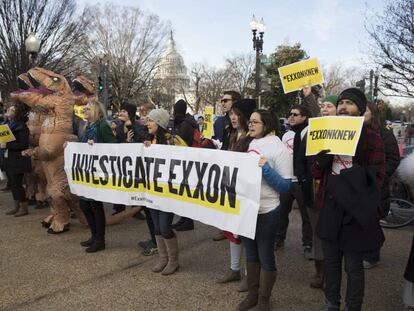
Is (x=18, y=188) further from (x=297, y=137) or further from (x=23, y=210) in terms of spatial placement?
(x=297, y=137)

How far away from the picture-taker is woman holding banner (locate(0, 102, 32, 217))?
7.19m

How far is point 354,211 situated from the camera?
117 inches

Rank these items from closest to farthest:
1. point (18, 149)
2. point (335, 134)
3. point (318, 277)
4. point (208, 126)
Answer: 1. point (335, 134)
2. point (318, 277)
3. point (18, 149)
4. point (208, 126)

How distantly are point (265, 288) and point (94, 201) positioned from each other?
2702mm

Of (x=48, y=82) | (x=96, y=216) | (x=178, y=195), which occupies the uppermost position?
(x=48, y=82)

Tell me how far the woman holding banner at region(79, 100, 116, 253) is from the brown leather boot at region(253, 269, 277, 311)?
2577 mm

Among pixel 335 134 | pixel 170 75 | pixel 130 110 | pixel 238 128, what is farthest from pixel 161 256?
pixel 170 75

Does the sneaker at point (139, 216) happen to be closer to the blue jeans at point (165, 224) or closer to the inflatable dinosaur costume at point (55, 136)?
the inflatable dinosaur costume at point (55, 136)

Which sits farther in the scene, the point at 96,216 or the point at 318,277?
the point at 96,216

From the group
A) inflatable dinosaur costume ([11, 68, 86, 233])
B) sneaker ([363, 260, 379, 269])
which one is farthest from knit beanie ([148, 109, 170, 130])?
sneaker ([363, 260, 379, 269])

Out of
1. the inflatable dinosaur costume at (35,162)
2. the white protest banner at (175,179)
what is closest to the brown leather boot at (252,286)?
the white protest banner at (175,179)

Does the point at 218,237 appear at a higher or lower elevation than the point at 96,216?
lower

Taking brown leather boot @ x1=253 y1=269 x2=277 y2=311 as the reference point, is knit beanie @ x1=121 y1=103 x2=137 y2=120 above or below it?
above

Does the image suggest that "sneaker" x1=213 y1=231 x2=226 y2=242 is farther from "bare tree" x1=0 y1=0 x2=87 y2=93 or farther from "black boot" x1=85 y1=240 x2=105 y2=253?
"bare tree" x1=0 y1=0 x2=87 y2=93
